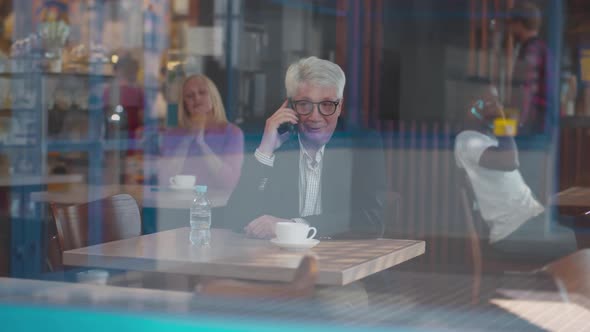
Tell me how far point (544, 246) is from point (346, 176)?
3.74ft

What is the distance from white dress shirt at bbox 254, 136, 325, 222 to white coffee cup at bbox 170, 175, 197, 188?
72.1 inches

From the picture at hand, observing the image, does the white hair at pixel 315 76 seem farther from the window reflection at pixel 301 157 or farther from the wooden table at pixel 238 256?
the wooden table at pixel 238 256

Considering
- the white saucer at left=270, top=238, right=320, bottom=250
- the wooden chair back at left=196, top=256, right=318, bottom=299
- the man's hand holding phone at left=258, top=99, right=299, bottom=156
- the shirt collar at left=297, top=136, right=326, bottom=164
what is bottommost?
the white saucer at left=270, top=238, right=320, bottom=250

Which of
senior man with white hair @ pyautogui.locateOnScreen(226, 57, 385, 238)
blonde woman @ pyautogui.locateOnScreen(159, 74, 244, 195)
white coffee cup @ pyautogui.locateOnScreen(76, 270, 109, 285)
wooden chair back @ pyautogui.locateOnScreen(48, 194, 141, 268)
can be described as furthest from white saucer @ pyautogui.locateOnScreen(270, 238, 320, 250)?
blonde woman @ pyautogui.locateOnScreen(159, 74, 244, 195)

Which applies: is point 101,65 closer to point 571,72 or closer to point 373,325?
point 571,72

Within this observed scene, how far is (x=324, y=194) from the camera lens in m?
2.82

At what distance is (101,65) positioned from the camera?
6367mm

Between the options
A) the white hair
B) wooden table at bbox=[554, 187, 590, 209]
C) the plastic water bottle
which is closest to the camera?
the white hair

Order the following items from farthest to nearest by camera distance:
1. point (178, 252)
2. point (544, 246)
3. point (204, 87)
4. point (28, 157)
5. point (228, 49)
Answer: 1. point (228, 49)
2. point (28, 157)
3. point (204, 87)
4. point (544, 246)
5. point (178, 252)

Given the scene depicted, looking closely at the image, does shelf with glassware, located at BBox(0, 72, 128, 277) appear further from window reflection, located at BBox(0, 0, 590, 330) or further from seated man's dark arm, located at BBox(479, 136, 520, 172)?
seated man's dark arm, located at BBox(479, 136, 520, 172)

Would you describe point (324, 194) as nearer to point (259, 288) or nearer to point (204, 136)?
point (259, 288)

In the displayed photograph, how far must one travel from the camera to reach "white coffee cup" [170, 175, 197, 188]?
4688 millimetres

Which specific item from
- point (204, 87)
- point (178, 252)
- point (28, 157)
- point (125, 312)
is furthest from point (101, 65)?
point (125, 312)

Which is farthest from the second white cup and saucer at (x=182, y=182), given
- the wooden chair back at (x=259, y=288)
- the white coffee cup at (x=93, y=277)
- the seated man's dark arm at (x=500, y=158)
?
the wooden chair back at (x=259, y=288)
